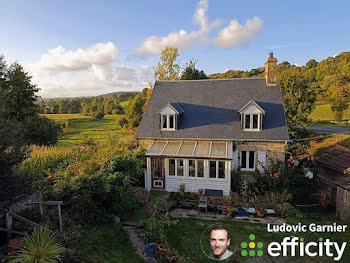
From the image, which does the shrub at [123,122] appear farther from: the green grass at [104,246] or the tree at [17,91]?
the green grass at [104,246]

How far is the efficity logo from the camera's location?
9438 millimetres

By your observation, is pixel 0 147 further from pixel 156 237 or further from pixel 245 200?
pixel 245 200

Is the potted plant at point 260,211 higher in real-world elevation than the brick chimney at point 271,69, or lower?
lower

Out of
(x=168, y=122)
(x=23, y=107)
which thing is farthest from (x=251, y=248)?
(x=23, y=107)

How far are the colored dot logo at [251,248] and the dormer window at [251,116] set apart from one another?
30.2 ft

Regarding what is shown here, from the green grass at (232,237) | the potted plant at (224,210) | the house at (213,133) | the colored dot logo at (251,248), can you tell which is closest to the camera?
the green grass at (232,237)

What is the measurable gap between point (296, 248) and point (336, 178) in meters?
7.71

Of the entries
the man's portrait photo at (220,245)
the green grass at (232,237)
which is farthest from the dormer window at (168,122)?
the man's portrait photo at (220,245)

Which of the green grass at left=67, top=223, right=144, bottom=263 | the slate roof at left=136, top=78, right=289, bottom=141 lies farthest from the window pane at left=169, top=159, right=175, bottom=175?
the green grass at left=67, top=223, right=144, bottom=263

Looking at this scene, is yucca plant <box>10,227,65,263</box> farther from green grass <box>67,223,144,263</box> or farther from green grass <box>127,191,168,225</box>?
green grass <box>127,191,168,225</box>

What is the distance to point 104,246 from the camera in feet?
28.6

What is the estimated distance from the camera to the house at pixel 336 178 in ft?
40.4

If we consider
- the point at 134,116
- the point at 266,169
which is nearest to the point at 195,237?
the point at 266,169

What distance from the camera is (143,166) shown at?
17.1m
